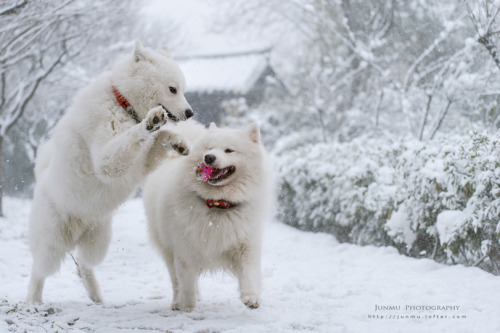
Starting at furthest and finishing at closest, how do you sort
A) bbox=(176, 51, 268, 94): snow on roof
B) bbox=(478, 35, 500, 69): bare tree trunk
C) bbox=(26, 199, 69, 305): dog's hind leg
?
bbox=(176, 51, 268, 94): snow on roof → bbox=(478, 35, 500, 69): bare tree trunk → bbox=(26, 199, 69, 305): dog's hind leg

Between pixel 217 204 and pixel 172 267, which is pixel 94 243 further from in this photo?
pixel 217 204

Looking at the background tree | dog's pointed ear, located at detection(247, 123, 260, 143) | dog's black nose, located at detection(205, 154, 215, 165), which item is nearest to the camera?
dog's black nose, located at detection(205, 154, 215, 165)

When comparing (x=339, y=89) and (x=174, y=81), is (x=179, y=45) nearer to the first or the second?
(x=339, y=89)

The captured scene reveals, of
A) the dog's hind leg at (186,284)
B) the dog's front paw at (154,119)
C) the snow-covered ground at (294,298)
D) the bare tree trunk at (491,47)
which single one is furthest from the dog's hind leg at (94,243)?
the bare tree trunk at (491,47)

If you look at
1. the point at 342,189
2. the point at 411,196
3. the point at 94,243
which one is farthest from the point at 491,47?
the point at 94,243

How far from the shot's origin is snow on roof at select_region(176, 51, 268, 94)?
14.5 meters

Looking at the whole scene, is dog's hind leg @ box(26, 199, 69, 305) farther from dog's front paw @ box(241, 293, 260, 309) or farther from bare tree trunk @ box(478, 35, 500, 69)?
bare tree trunk @ box(478, 35, 500, 69)

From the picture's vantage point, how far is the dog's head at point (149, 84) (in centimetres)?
346

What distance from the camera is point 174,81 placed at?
11.6ft

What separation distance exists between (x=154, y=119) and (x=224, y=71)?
43.5 ft

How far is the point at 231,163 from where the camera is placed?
11.4ft

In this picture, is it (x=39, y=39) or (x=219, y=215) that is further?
(x=39, y=39)

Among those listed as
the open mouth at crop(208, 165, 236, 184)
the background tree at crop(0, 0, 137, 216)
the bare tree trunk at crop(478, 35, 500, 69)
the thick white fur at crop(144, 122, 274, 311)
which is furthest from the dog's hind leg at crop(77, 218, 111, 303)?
the bare tree trunk at crop(478, 35, 500, 69)

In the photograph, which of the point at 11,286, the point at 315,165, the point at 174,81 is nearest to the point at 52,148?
the point at 174,81
